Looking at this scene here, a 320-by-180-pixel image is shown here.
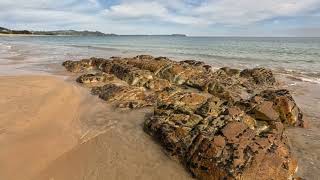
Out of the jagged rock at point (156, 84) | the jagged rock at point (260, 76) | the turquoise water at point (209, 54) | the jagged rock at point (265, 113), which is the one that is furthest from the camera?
the turquoise water at point (209, 54)

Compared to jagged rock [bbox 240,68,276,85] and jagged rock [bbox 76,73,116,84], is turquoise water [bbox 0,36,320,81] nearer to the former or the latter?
jagged rock [bbox 240,68,276,85]

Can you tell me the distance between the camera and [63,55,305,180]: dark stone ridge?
5.64 meters

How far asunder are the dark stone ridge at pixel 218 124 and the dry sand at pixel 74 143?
1.37 ft

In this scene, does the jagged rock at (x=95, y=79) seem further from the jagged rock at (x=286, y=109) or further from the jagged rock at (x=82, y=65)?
the jagged rock at (x=286, y=109)

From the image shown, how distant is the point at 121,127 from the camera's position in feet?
27.1

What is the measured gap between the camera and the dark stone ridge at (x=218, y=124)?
18.5ft

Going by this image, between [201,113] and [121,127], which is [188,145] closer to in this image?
[201,113]

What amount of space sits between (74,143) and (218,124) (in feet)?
10.5

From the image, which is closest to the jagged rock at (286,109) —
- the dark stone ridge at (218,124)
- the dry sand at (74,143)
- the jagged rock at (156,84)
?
the dark stone ridge at (218,124)

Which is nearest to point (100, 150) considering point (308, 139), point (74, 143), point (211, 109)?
point (74, 143)

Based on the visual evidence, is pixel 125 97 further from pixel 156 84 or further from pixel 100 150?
pixel 100 150

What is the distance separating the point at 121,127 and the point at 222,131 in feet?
9.73

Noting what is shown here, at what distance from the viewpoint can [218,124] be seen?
22.8 feet

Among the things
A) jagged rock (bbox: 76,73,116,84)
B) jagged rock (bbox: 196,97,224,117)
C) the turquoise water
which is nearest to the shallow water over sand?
jagged rock (bbox: 196,97,224,117)
